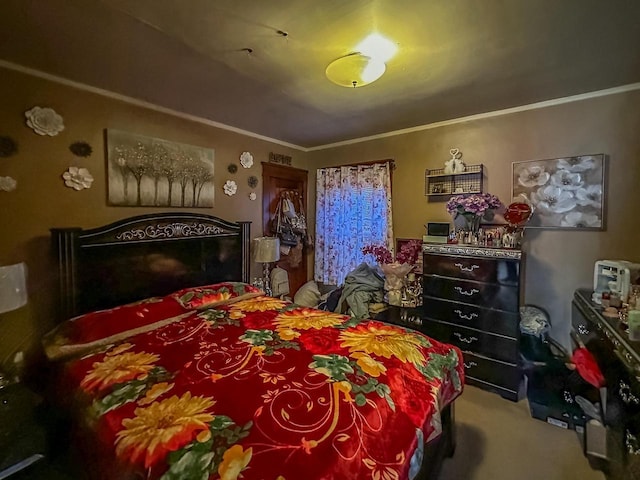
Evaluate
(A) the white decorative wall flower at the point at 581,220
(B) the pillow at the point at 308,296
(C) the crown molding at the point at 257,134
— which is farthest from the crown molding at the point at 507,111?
(B) the pillow at the point at 308,296

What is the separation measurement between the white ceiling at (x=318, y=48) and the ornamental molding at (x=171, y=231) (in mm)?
1082

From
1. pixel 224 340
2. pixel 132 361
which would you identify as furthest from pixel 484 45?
pixel 132 361

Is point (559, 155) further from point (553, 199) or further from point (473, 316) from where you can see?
point (473, 316)

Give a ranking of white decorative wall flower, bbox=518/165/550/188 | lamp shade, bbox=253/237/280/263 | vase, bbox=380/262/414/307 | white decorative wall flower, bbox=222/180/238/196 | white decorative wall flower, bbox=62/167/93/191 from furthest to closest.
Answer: lamp shade, bbox=253/237/280/263 → white decorative wall flower, bbox=222/180/238/196 → vase, bbox=380/262/414/307 → white decorative wall flower, bbox=518/165/550/188 → white decorative wall flower, bbox=62/167/93/191

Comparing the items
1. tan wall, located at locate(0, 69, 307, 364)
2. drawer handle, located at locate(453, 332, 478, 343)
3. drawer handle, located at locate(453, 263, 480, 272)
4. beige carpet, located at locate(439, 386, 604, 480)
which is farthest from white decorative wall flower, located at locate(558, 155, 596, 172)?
tan wall, located at locate(0, 69, 307, 364)

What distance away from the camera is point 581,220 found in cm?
248

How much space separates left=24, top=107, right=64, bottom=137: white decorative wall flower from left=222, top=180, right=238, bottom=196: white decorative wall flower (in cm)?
140

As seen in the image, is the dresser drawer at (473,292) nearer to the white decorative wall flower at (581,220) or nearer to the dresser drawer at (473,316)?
the dresser drawer at (473,316)

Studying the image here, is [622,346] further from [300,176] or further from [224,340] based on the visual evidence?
[300,176]

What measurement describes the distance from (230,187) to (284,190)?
0.84 m

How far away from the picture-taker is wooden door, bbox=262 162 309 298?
3.69m

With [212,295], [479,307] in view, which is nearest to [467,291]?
[479,307]

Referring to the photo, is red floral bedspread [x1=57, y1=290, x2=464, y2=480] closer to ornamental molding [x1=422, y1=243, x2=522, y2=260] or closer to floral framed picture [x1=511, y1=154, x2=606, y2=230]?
ornamental molding [x1=422, y1=243, x2=522, y2=260]

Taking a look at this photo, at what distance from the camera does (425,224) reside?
3.33 m
